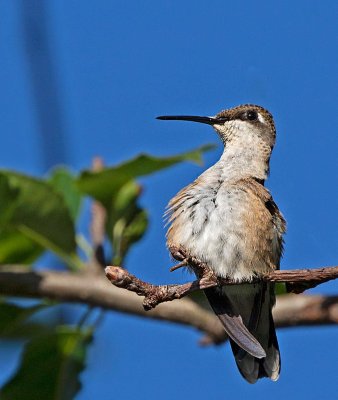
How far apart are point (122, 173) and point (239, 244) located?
1007mm

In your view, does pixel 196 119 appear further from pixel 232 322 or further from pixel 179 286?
pixel 179 286

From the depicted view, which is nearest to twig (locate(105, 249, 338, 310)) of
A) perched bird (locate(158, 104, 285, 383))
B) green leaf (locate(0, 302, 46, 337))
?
perched bird (locate(158, 104, 285, 383))

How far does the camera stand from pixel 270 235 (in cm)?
417

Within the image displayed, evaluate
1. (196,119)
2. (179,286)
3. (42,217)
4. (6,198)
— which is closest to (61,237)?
(42,217)

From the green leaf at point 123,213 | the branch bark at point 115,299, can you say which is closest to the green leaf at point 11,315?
the green leaf at point 123,213

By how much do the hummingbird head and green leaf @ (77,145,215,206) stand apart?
488 millimetres

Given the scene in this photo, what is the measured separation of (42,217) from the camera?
16.4 feet

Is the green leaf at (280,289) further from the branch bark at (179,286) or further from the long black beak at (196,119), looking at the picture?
the branch bark at (179,286)

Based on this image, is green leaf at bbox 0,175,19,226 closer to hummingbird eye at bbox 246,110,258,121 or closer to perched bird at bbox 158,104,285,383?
perched bird at bbox 158,104,285,383

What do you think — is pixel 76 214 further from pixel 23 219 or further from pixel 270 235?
pixel 270 235

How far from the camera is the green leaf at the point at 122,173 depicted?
4.80m

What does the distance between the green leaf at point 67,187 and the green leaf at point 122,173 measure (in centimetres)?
5

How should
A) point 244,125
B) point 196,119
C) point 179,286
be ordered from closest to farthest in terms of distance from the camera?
1. point 179,286
2. point 196,119
3. point 244,125

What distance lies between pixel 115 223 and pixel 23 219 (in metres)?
0.48
